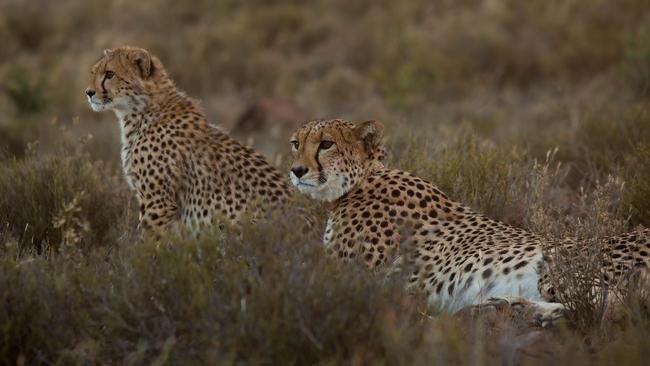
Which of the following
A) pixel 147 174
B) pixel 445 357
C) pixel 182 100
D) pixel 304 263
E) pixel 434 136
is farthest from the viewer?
pixel 434 136

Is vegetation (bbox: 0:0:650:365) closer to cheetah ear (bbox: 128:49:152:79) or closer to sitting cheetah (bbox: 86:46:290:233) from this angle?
sitting cheetah (bbox: 86:46:290:233)

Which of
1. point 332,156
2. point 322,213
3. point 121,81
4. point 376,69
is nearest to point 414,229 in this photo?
point 332,156

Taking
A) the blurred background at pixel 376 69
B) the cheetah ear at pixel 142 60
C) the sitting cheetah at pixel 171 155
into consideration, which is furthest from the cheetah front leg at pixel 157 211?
the blurred background at pixel 376 69

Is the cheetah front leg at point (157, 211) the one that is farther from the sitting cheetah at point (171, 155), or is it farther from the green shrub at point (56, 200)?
the green shrub at point (56, 200)

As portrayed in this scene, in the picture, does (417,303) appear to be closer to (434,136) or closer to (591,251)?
(591,251)

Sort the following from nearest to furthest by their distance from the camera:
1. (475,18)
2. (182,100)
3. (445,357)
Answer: (445,357) → (182,100) → (475,18)

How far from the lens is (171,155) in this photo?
4973 mm

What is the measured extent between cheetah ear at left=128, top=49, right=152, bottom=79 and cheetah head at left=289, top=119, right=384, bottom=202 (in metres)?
1.16

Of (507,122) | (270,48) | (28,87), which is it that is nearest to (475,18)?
(270,48)

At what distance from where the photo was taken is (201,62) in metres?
13.5

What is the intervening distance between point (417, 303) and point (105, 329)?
3.43 ft

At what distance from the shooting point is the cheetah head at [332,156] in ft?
14.1

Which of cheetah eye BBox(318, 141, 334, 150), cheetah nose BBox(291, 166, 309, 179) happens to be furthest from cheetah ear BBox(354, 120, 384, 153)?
cheetah nose BBox(291, 166, 309, 179)

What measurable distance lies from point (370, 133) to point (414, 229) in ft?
1.57
